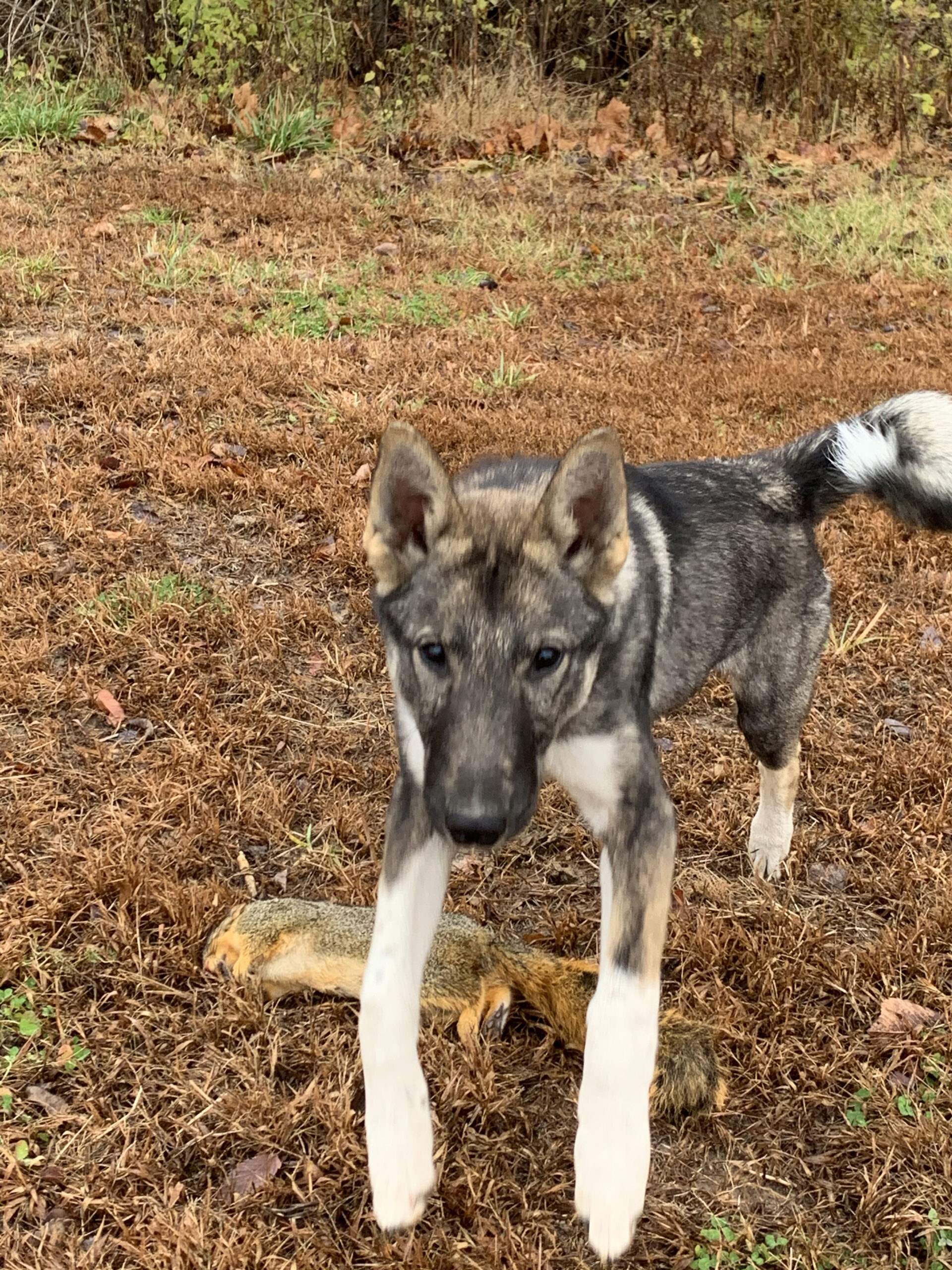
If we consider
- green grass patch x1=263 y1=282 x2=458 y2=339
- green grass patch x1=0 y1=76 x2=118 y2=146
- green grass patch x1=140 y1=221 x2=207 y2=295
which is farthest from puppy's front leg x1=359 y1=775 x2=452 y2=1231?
green grass patch x1=0 y1=76 x2=118 y2=146

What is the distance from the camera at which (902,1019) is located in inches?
116

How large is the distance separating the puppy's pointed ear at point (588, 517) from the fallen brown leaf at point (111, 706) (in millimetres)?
2167

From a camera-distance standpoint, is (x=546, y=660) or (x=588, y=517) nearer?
(x=546, y=660)

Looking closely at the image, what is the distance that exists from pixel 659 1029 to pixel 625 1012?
0.48 metres

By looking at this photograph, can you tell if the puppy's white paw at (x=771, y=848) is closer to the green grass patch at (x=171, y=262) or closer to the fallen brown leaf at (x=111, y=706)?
the fallen brown leaf at (x=111, y=706)

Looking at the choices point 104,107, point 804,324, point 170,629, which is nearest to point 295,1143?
point 170,629

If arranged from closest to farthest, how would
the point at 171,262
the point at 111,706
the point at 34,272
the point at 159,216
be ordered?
the point at 111,706 < the point at 34,272 < the point at 171,262 < the point at 159,216

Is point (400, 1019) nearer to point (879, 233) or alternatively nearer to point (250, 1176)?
point (250, 1176)

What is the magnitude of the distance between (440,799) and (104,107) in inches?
496

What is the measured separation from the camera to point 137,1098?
2.62 m

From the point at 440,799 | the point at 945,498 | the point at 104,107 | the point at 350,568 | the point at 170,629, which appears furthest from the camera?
the point at 104,107

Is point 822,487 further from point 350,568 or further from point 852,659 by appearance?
point 350,568

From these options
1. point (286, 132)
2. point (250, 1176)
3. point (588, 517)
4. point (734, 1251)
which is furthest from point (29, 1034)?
point (286, 132)

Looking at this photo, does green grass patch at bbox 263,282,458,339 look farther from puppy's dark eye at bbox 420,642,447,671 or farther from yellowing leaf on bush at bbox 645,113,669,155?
yellowing leaf on bush at bbox 645,113,669,155
